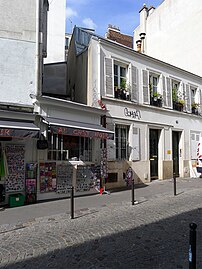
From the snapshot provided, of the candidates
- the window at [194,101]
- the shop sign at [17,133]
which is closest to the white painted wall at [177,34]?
the window at [194,101]

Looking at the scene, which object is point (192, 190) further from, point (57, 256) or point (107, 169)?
point (57, 256)

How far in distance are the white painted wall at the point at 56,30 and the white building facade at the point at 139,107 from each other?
8.17 m

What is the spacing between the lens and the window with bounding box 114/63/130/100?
10992 mm

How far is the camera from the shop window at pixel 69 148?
27.8 feet

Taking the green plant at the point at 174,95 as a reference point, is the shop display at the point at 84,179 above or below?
below

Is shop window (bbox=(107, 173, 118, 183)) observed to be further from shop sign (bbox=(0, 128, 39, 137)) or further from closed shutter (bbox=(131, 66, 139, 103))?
shop sign (bbox=(0, 128, 39, 137))

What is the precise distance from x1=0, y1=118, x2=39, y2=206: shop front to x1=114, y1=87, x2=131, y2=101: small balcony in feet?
15.4

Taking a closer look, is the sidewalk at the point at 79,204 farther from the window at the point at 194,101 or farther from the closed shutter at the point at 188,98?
the window at the point at 194,101

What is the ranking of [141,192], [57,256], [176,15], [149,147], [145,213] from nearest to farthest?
[57,256] → [145,213] → [141,192] → [149,147] → [176,15]

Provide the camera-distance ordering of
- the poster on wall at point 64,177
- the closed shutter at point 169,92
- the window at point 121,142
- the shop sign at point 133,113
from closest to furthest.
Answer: the poster on wall at point 64,177
the window at point 121,142
the shop sign at point 133,113
the closed shutter at point 169,92

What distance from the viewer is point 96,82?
10281 millimetres

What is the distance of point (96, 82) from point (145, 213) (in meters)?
6.08

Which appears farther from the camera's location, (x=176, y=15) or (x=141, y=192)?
(x=176, y=15)

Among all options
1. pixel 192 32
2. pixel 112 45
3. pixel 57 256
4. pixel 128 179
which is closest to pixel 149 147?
pixel 128 179
